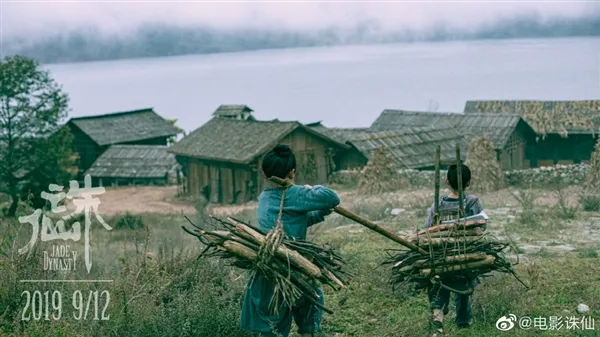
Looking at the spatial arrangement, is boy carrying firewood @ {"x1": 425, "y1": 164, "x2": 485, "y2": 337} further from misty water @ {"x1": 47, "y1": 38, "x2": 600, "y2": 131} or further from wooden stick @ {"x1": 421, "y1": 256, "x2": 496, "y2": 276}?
misty water @ {"x1": 47, "y1": 38, "x2": 600, "y2": 131}

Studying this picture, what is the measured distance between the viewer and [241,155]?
2530 centimetres

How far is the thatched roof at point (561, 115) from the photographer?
26.3m

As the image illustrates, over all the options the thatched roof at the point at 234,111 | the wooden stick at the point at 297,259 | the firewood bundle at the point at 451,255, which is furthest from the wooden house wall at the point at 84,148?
the wooden stick at the point at 297,259

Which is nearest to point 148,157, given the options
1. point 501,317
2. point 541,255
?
point 541,255

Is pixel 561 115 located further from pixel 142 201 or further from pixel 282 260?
pixel 282 260

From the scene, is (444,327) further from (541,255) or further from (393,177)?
(393,177)

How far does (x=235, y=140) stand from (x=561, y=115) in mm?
12503

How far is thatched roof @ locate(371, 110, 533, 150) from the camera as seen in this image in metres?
26.1

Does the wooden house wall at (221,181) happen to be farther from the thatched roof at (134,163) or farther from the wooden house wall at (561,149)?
the wooden house wall at (561,149)

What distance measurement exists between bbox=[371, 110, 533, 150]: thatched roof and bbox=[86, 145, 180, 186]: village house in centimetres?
988

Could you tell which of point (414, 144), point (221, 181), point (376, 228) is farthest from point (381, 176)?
point (376, 228)

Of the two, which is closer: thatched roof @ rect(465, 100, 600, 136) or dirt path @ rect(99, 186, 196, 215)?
dirt path @ rect(99, 186, 196, 215)

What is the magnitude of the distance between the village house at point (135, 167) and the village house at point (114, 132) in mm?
1853

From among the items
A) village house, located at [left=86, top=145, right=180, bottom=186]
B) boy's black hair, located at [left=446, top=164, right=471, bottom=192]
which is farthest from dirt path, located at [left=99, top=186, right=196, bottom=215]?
boy's black hair, located at [left=446, top=164, right=471, bottom=192]
